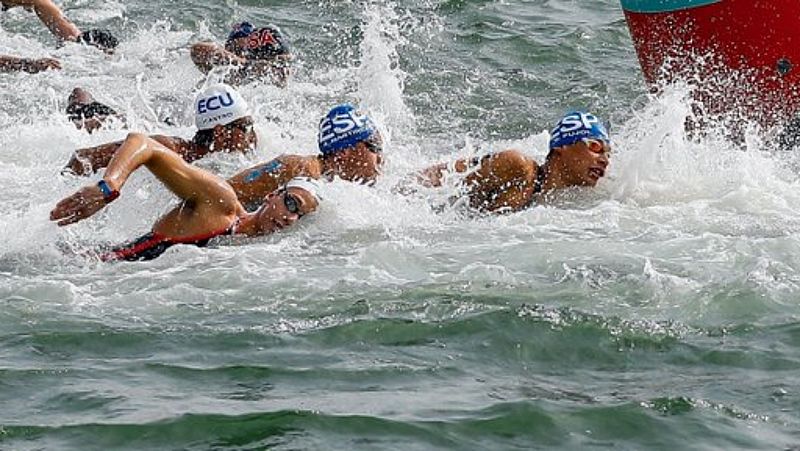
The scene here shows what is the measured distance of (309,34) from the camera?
1602 centimetres

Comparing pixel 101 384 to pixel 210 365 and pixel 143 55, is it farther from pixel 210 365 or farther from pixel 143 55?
pixel 143 55

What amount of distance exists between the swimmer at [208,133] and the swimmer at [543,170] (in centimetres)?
160

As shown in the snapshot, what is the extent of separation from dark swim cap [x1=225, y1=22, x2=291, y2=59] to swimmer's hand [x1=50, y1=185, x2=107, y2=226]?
6631 millimetres

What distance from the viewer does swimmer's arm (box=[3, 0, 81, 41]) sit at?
591 inches

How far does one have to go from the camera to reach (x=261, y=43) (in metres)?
14.3

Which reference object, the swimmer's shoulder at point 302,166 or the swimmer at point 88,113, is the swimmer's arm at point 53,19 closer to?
the swimmer at point 88,113

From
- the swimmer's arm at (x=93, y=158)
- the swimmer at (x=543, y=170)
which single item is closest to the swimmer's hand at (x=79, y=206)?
the swimmer's arm at (x=93, y=158)

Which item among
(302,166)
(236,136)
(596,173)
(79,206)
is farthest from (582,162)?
(79,206)

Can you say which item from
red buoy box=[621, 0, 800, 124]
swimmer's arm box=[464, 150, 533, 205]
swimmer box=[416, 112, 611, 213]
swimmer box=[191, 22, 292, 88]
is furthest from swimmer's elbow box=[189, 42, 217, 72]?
swimmer's arm box=[464, 150, 533, 205]

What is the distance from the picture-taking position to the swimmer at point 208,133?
10289 mm

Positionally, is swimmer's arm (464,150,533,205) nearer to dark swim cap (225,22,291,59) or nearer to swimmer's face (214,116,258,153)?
swimmer's face (214,116,258,153)

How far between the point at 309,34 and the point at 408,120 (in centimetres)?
341

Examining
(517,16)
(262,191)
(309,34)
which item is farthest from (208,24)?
(262,191)

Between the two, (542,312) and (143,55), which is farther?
(143,55)
